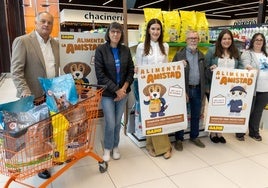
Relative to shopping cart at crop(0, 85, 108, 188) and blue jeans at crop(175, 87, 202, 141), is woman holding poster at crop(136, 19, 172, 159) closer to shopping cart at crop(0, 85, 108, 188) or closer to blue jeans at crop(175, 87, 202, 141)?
blue jeans at crop(175, 87, 202, 141)

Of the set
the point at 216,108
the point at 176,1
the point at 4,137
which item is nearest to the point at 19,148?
the point at 4,137

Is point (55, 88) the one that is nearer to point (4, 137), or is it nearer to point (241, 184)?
point (4, 137)

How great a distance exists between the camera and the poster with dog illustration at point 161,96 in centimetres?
262

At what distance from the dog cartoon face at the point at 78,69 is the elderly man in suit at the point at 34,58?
1.15ft

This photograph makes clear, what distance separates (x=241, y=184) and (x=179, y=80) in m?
1.21

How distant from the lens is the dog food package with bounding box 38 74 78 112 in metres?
1.90

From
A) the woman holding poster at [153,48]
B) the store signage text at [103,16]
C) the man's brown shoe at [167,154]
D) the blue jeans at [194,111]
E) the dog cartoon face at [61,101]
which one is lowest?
the man's brown shoe at [167,154]

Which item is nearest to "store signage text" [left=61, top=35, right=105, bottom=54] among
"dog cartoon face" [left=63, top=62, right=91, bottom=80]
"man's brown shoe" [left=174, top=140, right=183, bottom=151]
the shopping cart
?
"dog cartoon face" [left=63, top=62, right=91, bottom=80]

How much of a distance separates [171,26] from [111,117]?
1.38 metres

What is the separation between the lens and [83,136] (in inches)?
81.6

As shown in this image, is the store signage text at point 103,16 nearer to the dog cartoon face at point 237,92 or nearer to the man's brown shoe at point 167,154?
the dog cartoon face at point 237,92

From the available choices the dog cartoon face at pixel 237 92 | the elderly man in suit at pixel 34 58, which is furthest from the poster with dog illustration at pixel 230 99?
the elderly man in suit at pixel 34 58

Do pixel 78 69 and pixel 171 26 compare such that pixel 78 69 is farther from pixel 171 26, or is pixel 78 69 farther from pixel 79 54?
pixel 171 26

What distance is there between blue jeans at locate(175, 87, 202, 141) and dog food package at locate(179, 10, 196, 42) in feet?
2.36
